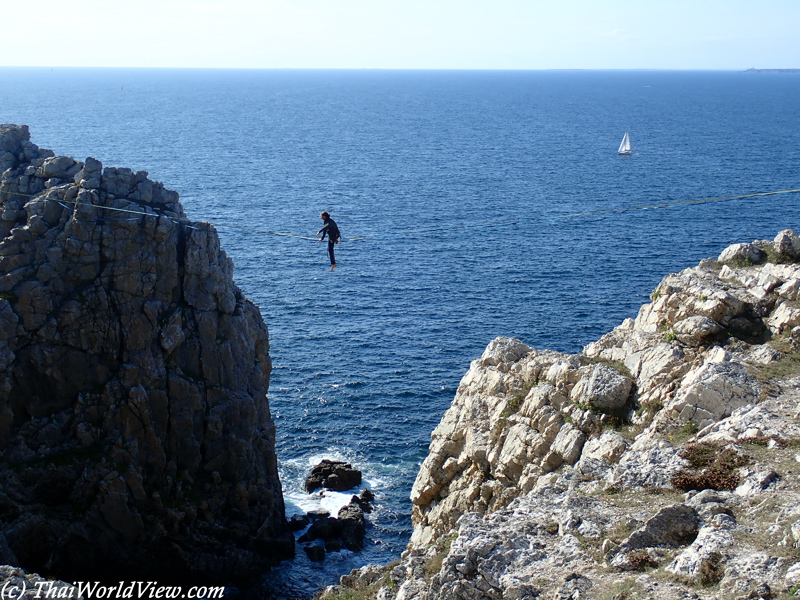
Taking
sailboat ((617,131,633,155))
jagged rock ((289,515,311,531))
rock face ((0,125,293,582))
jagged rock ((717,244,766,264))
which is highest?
sailboat ((617,131,633,155))

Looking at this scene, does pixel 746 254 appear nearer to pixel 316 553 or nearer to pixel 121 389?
pixel 316 553

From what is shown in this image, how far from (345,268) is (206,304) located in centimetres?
4380

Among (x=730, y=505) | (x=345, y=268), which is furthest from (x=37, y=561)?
Result: (x=345, y=268)

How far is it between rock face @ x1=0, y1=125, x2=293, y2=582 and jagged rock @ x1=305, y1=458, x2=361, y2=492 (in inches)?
253

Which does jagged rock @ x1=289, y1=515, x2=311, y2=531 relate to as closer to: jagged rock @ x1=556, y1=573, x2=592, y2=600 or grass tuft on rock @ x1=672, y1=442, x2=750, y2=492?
grass tuft on rock @ x1=672, y1=442, x2=750, y2=492

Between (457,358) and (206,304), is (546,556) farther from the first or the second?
(457,358)

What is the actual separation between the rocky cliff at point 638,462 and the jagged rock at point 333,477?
17907 millimetres

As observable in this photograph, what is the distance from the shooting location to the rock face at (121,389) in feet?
142

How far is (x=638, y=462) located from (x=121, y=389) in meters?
31.3

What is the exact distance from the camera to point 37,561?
137 feet

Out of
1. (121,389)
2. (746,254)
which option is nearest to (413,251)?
(121,389)

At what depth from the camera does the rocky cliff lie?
63.4 feet

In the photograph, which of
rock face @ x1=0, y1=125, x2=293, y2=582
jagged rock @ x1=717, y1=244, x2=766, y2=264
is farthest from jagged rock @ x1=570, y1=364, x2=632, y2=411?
rock face @ x1=0, y1=125, x2=293, y2=582

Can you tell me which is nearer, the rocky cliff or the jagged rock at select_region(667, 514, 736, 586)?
the jagged rock at select_region(667, 514, 736, 586)
